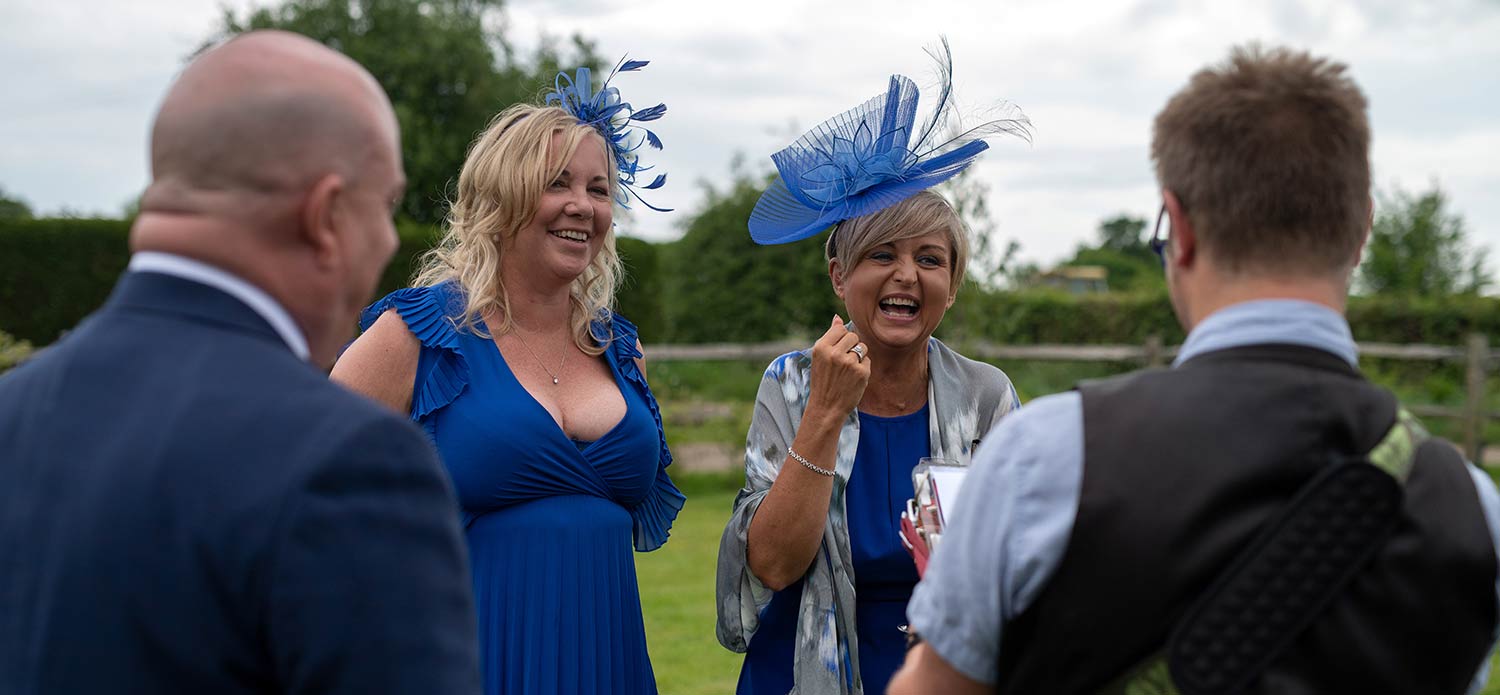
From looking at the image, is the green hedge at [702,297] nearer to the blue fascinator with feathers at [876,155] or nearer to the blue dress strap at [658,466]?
the blue dress strap at [658,466]

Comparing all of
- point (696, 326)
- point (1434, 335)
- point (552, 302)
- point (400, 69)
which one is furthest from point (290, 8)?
point (552, 302)

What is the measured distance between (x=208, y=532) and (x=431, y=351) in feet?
6.54

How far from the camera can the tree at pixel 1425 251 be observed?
816 inches

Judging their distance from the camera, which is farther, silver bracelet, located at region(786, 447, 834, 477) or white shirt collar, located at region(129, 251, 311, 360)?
silver bracelet, located at region(786, 447, 834, 477)

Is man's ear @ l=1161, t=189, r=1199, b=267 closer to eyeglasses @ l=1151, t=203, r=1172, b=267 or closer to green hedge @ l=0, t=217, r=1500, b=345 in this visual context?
eyeglasses @ l=1151, t=203, r=1172, b=267

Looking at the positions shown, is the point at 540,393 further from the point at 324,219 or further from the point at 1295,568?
the point at 1295,568

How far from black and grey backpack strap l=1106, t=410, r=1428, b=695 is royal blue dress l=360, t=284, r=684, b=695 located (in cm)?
210

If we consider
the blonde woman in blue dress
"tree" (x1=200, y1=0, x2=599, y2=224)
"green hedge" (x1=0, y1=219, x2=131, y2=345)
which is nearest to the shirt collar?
the blonde woman in blue dress

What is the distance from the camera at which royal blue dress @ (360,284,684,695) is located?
127 inches

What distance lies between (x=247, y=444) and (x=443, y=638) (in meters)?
0.32

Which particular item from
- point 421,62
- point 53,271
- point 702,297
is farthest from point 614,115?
point 421,62

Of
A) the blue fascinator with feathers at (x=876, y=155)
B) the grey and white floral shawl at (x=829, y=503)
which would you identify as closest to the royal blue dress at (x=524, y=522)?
the grey and white floral shawl at (x=829, y=503)

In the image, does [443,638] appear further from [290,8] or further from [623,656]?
[290,8]

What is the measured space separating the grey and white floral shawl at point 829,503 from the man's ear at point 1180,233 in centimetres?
145
